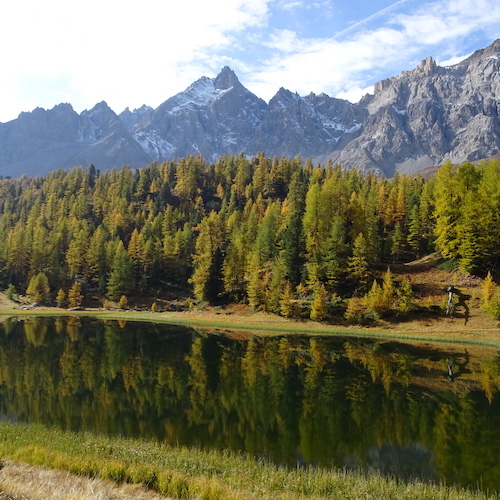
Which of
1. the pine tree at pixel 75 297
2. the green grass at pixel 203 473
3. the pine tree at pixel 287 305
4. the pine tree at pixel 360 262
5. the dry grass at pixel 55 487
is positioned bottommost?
the pine tree at pixel 75 297

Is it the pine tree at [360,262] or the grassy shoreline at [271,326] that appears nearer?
the grassy shoreline at [271,326]

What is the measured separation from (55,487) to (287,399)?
741 inches

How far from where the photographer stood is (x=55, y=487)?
1066 centimetres

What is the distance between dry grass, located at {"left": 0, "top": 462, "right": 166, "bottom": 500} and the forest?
193ft

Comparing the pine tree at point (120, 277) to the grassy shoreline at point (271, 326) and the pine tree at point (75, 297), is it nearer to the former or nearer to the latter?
the grassy shoreline at point (271, 326)

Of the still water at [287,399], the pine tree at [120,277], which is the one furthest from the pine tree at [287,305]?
the pine tree at [120,277]

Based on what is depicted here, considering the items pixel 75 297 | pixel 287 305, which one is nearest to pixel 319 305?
pixel 287 305

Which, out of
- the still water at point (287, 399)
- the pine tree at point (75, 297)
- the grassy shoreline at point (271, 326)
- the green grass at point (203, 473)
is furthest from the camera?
the pine tree at point (75, 297)

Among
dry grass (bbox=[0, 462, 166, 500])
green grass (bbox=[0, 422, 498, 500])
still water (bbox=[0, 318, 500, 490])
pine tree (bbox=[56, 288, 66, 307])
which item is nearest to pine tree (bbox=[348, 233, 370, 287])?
still water (bbox=[0, 318, 500, 490])

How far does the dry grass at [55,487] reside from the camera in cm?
962

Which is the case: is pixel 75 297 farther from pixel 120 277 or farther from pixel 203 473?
pixel 203 473

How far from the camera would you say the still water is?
18.6 meters

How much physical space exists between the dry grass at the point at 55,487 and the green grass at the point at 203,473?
0.55m

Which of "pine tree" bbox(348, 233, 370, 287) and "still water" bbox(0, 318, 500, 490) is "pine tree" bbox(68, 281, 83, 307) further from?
"pine tree" bbox(348, 233, 370, 287)
